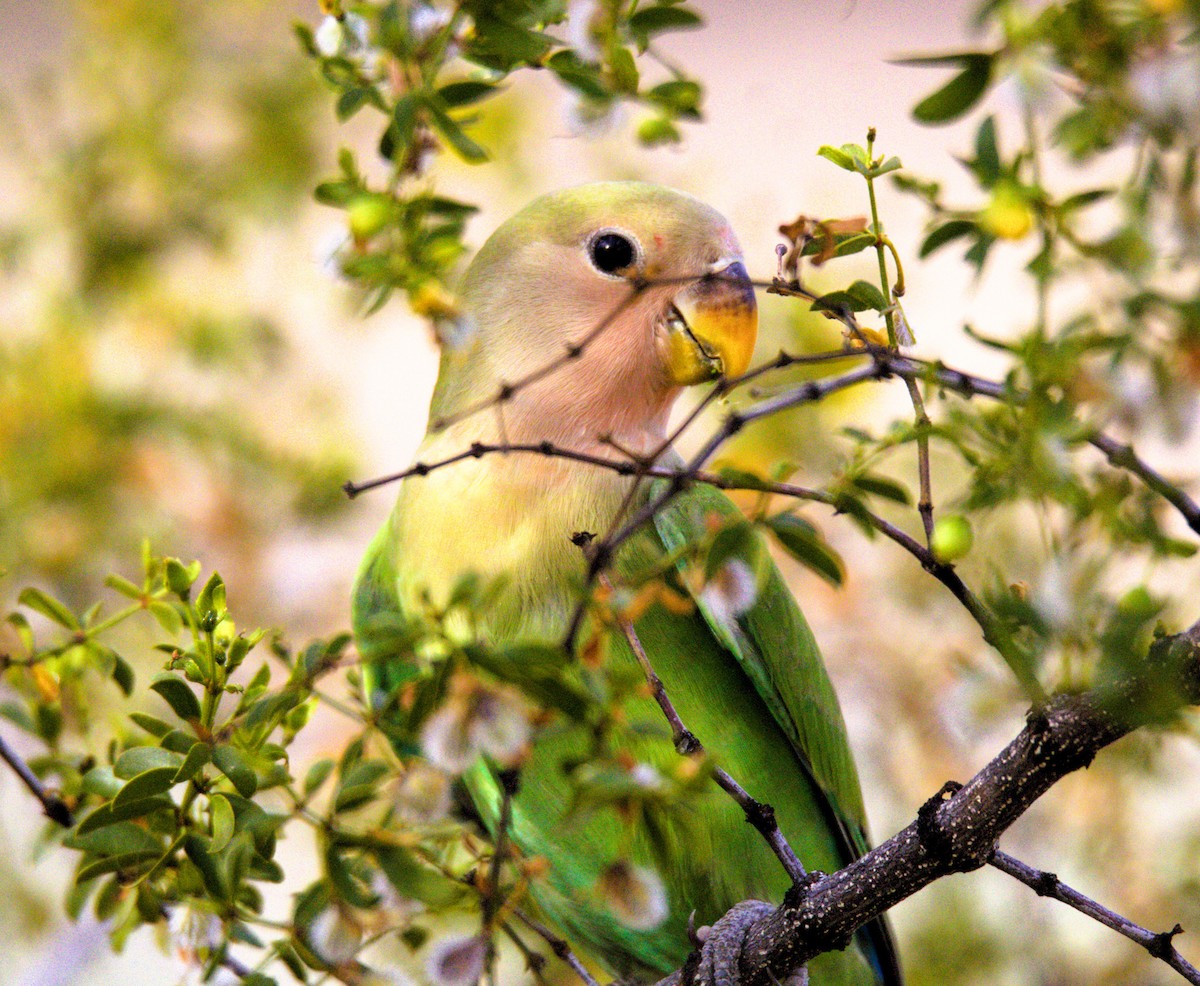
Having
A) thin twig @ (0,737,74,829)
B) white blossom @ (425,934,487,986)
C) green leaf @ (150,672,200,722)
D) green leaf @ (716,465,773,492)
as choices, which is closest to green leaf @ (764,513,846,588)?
green leaf @ (716,465,773,492)

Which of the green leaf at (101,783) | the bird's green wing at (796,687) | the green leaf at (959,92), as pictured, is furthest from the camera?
the bird's green wing at (796,687)

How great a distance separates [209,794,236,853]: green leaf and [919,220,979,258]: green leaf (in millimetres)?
473

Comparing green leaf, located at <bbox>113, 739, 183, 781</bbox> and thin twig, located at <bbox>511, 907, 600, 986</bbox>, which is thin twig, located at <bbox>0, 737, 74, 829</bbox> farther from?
thin twig, located at <bbox>511, 907, 600, 986</bbox>

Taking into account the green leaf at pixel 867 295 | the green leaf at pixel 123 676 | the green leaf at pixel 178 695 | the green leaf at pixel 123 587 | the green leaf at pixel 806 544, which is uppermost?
the green leaf at pixel 867 295

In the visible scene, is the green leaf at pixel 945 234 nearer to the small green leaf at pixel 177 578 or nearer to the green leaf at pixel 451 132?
the green leaf at pixel 451 132

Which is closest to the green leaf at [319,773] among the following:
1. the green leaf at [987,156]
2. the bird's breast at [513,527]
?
the bird's breast at [513,527]

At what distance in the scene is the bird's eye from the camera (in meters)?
1.12

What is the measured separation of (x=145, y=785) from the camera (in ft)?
2.08

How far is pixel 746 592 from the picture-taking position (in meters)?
0.52

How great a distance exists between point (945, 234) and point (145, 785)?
51 centimetres

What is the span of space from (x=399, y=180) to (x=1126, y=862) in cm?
130

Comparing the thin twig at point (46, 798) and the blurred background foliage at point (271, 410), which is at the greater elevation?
the blurred background foliage at point (271, 410)

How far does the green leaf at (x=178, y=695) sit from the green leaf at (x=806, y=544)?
0.34 meters

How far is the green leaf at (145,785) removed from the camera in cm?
63
